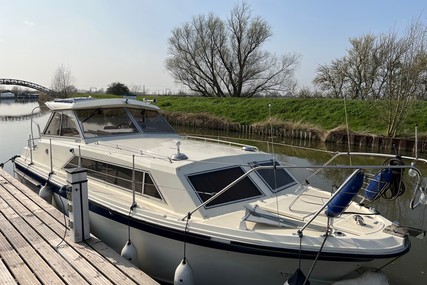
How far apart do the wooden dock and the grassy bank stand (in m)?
16.3

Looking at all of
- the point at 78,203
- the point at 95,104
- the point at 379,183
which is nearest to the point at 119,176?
the point at 78,203

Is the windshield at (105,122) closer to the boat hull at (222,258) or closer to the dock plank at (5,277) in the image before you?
the boat hull at (222,258)

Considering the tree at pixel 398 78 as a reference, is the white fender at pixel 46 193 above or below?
below

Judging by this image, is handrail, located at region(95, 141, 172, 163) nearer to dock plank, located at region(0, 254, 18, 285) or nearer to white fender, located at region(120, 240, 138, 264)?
white fender, located at region(120, 240, 138, 264)

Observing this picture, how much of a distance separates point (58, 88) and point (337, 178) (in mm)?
49086

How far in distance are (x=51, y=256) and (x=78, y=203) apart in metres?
0.77

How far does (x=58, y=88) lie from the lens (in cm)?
5056

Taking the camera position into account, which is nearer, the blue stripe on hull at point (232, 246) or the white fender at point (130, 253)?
the blue stripe on hull at point (232, 246)

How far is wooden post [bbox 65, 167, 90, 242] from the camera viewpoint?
4906 millimetres

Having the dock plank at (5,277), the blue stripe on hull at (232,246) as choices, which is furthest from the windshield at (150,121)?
the dock plank at (5,277)

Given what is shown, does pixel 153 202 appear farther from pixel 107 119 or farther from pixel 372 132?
pixel 372 132

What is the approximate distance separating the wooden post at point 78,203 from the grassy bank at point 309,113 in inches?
636

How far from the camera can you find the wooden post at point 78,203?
491cm

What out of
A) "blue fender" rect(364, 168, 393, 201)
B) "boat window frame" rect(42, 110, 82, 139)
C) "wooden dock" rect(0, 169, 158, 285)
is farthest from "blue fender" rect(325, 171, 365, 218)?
"boat window frame" rect(42, 110, 82, 139)
